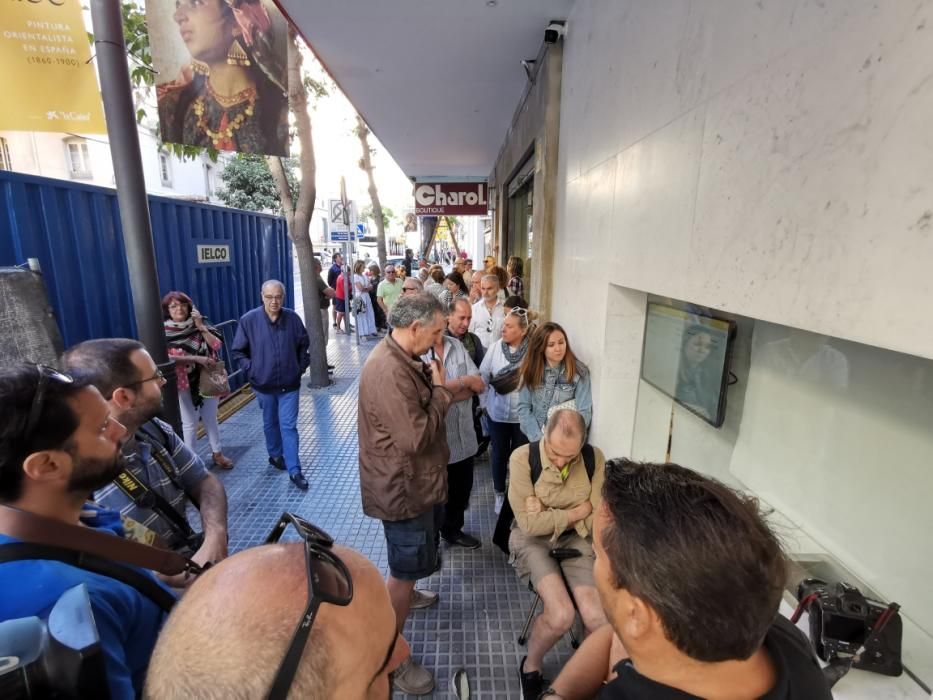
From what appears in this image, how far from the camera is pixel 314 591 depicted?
79 cm

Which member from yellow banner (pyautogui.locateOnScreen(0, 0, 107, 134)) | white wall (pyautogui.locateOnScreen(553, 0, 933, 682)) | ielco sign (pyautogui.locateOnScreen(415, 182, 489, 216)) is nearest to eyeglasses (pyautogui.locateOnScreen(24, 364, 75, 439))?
white wall (pyautogui.locateOnScreen(553, 0, 933, 682))

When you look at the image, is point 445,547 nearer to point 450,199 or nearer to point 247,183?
point 450,199

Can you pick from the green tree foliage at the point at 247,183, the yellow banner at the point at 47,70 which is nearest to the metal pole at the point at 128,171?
the yellow banner at the point at 47,70

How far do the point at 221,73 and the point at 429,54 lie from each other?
2.01 m

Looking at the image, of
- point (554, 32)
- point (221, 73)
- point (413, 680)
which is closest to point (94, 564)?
point (413, 680)

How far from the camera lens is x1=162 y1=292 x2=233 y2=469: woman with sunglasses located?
4.16 m

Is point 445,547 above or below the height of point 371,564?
below

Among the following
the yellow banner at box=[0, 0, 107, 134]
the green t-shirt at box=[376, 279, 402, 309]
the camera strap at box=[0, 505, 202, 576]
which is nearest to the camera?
the camera strap at box=[0, 505, 202, 576]

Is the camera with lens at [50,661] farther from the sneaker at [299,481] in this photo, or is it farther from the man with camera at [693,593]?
the sneaker at [299,481]

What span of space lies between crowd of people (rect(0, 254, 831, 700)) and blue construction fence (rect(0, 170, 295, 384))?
8.67 feet

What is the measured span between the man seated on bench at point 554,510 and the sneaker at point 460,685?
0.28m

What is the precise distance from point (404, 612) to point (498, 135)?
798 centimetres

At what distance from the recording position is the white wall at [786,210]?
961 millimetres

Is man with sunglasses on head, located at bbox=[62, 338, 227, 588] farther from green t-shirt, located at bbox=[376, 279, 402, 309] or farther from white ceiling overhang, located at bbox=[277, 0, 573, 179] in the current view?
green t-shirt, located at bbox=[376, 279, 402, 309]
